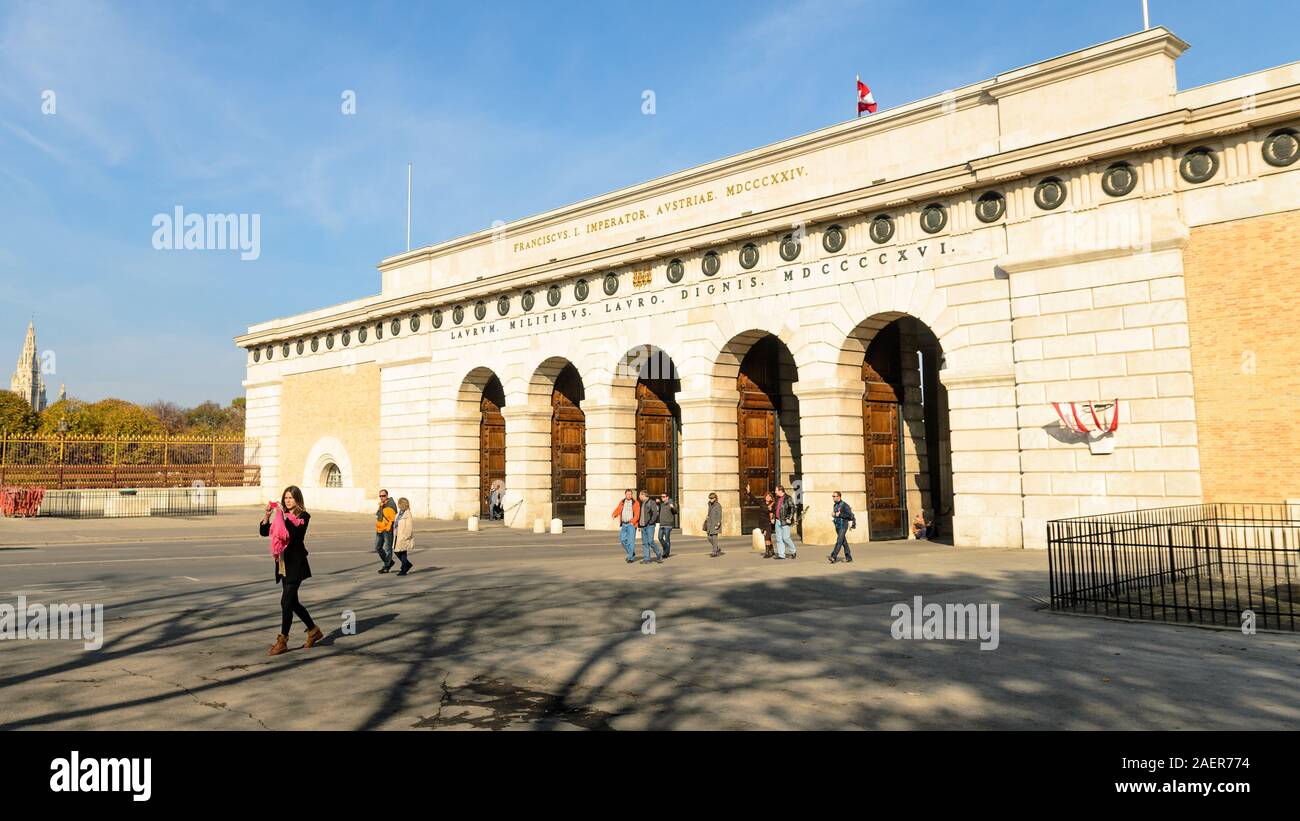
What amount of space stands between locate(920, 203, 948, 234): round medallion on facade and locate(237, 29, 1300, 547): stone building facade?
116mm

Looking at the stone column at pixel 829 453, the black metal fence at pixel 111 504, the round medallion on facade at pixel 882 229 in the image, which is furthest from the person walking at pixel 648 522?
the black metal fence at pixel 111 504

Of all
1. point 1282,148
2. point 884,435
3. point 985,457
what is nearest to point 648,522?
point 985,457

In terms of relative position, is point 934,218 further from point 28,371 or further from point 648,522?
point 28,371

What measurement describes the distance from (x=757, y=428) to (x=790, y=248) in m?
6.14

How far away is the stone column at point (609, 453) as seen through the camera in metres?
28.3

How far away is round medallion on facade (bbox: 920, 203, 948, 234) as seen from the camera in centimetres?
2061

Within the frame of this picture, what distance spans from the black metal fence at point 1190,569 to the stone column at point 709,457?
10.3 meters

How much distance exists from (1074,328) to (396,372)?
25648 mm

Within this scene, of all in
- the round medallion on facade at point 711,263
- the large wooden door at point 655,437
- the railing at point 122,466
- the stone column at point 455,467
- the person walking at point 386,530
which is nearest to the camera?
the person walking at point 386,530

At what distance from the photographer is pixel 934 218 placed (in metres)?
20.7

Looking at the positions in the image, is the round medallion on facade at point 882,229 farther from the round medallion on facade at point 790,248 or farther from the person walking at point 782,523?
the person walking at point 782,523
